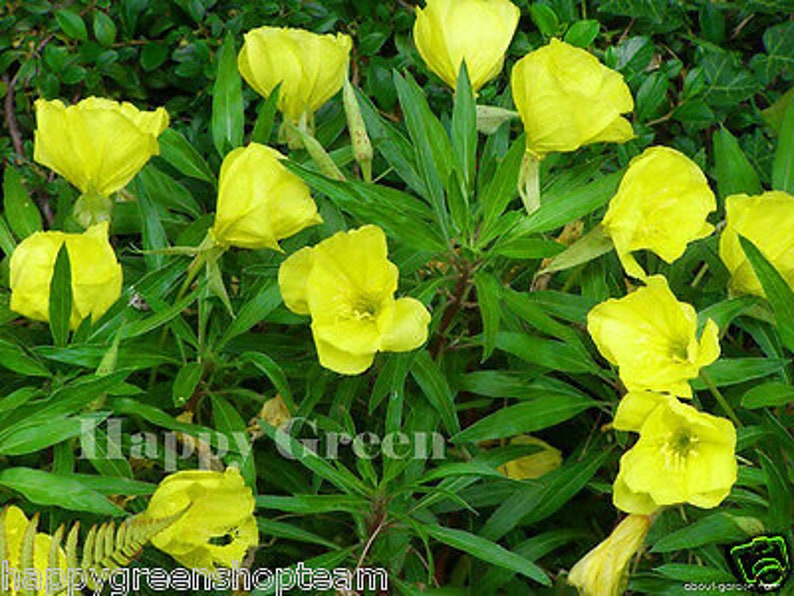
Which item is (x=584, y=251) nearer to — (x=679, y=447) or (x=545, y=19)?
(x=679, y=447)

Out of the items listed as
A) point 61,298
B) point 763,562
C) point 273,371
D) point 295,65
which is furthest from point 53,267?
point 763,562

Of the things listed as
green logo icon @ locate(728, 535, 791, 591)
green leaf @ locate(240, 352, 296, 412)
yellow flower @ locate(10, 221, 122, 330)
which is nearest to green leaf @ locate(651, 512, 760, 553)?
green logo icon @ locate(728, 535, 791, 591)

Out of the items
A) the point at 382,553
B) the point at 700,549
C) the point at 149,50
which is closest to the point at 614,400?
the point at 700,549

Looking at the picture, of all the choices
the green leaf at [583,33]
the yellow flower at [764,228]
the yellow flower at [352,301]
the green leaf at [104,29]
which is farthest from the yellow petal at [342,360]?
the green leaf at [104,29]

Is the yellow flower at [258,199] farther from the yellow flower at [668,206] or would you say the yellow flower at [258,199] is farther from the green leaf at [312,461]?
the yellow flower at [668,206]

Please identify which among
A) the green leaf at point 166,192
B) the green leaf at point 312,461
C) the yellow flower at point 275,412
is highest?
the green leaf at point 166,192

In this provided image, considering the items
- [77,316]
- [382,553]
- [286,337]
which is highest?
[77,316]

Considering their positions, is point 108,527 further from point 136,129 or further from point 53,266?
point 136,129
